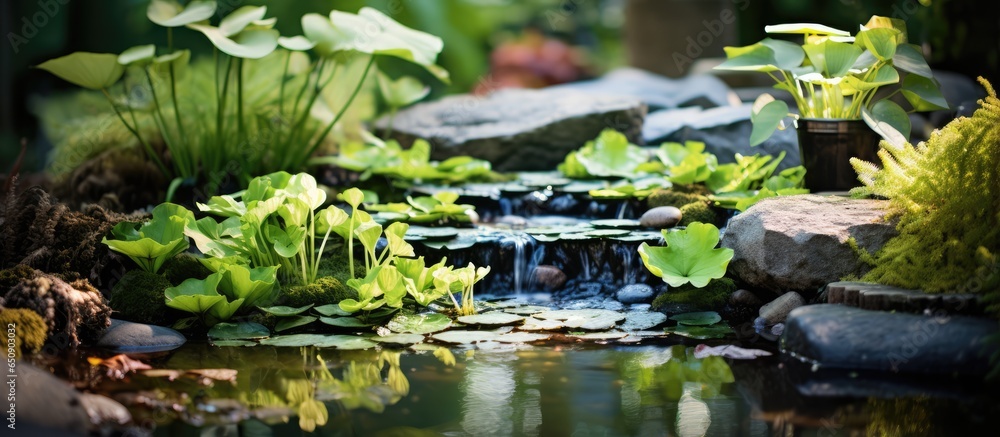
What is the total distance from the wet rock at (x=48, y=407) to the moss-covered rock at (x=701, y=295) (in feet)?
8.32

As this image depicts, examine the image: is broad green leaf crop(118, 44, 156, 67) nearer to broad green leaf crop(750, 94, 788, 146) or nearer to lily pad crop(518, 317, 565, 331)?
lily pad crop(518, 317, 565, 331)

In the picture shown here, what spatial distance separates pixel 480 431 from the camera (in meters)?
2.56

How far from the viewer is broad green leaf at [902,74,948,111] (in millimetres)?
4398

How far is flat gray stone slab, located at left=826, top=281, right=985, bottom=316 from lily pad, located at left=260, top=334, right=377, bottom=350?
189 cm

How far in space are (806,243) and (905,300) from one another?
23.6 inches

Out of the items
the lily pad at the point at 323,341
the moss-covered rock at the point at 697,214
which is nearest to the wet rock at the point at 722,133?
the moss-covered rock at the point at 697,214

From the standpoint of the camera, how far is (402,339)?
361cm

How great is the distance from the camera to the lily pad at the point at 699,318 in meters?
3.85

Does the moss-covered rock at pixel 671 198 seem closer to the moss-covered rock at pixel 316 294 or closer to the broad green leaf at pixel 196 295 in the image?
the moss-covered rock at pixel 316 294

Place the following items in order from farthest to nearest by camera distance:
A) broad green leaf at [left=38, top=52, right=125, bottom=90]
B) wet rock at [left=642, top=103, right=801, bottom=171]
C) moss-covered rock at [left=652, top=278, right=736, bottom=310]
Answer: wet rock at [left=642, top=103, right=801, bottom=171], broad green leaf at [left=38, top=52, right=125, bottom=90], moss-covered rock at [left=652, top=278, right=736, bottom=310]

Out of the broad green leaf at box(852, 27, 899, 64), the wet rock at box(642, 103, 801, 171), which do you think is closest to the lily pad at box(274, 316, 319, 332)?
the broad green leaf at box(852, 27, 899, 64)
